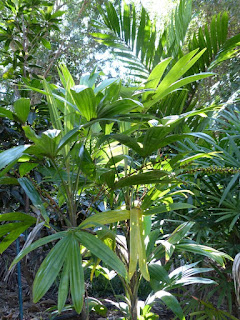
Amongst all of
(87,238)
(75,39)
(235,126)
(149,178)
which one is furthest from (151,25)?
(75,39)

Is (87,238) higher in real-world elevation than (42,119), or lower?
lower

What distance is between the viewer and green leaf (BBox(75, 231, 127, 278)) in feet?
3.17

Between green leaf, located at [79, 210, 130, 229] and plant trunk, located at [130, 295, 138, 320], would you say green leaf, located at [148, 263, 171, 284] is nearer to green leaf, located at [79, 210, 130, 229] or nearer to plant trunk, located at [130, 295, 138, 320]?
plant trunk, located at [130, 295, 138, 320]

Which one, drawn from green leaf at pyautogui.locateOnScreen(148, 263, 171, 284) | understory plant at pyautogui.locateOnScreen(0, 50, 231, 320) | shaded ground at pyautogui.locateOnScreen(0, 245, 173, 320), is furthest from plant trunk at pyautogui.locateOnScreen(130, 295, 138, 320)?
shaded ground at pyautogui.locateOnScreen(0, 245, 173, 320)

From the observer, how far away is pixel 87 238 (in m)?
1.03

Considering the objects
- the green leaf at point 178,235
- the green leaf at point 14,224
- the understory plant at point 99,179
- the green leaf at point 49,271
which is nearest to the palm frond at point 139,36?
the understory plant at point 99,179

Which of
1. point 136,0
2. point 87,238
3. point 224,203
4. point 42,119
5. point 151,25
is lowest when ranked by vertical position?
point 224,203

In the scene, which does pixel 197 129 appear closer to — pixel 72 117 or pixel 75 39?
pixel 72 117

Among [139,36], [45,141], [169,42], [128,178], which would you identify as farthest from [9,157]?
[169,42]

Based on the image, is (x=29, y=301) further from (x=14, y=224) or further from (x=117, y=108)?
(x=117, y=108)

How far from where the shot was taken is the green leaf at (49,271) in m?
0.93

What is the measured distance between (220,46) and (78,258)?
5.44 feet

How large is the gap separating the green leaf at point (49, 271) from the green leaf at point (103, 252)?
0.18 ft

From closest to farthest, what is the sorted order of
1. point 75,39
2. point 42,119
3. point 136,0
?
1. point 42,119
2. point 75,39
3. point 136,0
